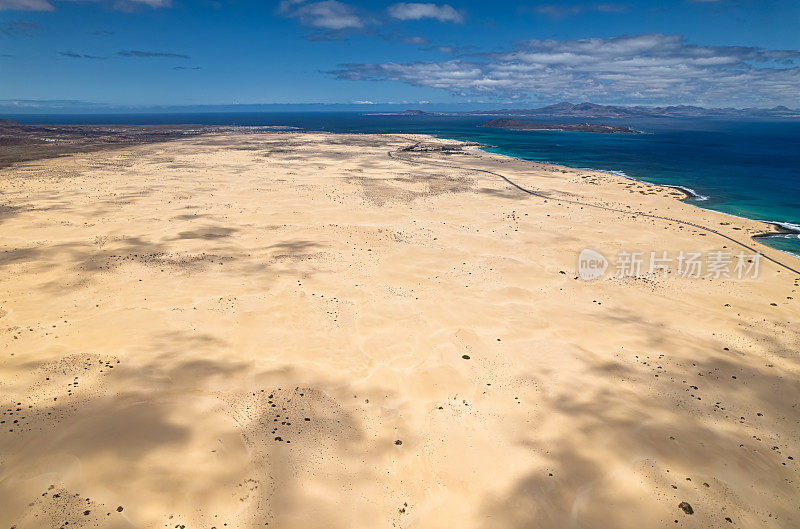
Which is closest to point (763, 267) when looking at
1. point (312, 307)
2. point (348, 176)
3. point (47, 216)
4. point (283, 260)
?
point (312, 307)

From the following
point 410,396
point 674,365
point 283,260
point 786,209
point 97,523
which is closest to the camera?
point 97,523

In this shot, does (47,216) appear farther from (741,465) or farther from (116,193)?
(741,465)

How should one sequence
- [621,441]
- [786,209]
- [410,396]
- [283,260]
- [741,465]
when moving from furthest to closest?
1. [786,209]
2. [283,260]
3. [410,396]
4. [621,441]
5. [741,465]

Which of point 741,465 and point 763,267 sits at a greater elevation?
point 763,267

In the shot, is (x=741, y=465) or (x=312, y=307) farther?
(x=312, y=307)

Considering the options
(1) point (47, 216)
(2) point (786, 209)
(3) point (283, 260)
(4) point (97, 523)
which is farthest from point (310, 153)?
(4) point (97, 523)

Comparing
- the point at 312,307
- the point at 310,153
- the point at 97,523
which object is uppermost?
the point at 310,153
